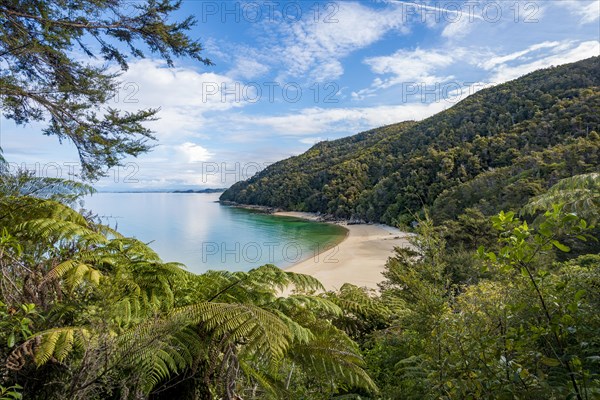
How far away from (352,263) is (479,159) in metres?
29.8

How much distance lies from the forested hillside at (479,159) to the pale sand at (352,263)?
410 cm

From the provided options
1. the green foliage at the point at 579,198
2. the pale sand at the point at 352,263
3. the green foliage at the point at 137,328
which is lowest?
the pale sand at the point at 352,263

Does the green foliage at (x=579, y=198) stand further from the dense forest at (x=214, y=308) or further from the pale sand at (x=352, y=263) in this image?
the pale sand at (x=352, y=263)

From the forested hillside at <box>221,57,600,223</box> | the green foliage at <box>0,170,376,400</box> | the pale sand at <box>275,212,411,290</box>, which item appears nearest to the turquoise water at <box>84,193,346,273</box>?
the pale sand at <box>275,212,411,290</box>

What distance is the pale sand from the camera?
61.7 ft

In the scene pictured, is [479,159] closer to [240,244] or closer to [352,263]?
[352,263]

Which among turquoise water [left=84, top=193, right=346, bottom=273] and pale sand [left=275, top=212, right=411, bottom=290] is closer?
pale sand [left=275, top=212, right=411, bottom=290]

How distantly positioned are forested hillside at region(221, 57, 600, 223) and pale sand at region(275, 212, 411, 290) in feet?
13.5

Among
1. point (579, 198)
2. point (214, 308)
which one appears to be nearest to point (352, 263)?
point (579, 198)

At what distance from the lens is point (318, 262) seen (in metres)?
23.9

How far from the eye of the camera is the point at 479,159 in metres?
42.7

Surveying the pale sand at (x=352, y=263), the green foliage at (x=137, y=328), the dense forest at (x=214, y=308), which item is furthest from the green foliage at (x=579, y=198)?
the pale sand at (x=352, y=263)

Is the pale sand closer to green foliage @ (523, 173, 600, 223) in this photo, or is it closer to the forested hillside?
the forested hillside

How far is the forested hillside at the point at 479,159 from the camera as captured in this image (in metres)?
26.9
